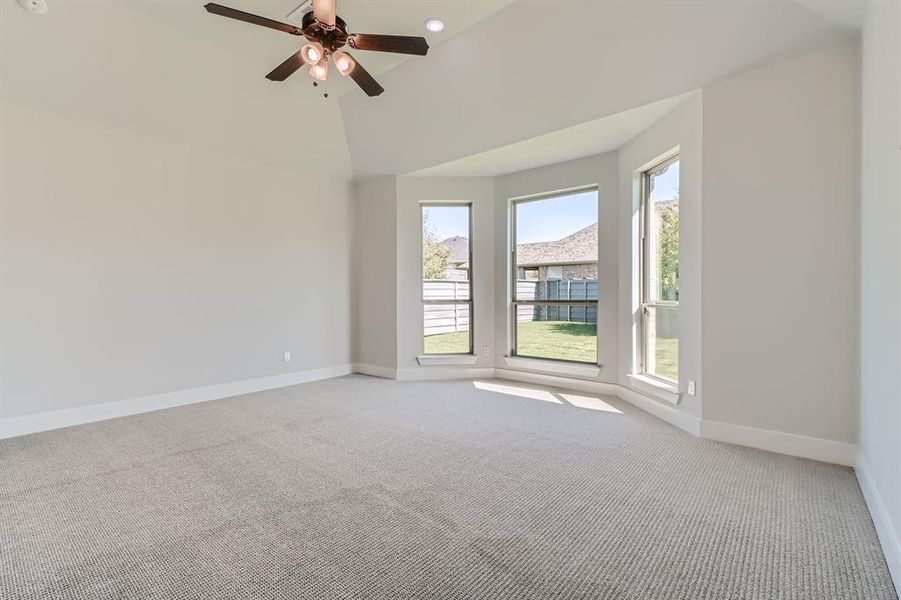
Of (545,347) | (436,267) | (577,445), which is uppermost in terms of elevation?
(436,267)

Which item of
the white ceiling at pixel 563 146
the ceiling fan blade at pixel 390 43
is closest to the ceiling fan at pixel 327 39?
the ceiling fan blade at pixel 390 43

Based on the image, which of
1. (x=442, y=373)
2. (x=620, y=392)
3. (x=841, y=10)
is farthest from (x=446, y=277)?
(x=841, y=10)

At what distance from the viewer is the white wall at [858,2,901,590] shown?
178 cm

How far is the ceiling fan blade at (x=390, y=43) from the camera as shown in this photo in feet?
8.90

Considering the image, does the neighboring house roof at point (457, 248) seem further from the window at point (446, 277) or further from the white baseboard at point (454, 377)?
the white baseboard at point (454, 377)

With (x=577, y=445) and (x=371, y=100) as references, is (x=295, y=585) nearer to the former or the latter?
(x=577, y=445)

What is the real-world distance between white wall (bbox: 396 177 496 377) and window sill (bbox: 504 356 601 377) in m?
0.36

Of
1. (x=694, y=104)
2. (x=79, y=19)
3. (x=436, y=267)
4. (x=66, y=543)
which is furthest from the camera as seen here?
(x=436, y=267)

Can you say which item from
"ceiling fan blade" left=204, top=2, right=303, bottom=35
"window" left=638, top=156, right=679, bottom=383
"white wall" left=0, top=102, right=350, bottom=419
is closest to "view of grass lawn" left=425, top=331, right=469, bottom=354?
"white wall" left=0, top=102, right=350, bottom=419

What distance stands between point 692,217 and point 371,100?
3389mm

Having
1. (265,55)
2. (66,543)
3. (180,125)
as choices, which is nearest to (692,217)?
(265,55)

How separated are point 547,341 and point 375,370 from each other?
A: 7.90ft

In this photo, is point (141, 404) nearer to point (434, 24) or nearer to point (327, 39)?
point (327, 39)

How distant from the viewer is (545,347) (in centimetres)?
536
